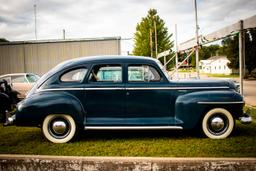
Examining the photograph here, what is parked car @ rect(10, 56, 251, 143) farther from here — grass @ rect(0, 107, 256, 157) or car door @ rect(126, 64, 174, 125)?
grass @ rect(0, 107, 256, 157)

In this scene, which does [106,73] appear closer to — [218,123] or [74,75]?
[74,75]

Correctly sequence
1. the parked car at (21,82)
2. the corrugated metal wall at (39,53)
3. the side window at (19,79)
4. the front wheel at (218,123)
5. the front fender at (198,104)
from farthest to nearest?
the corrugated metal wall at (39,53) < the side window at (19,79) < the parked car at (21,82) < the front wheel at (218,123) < the front fender at (198,104)

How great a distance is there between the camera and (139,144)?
232 inches

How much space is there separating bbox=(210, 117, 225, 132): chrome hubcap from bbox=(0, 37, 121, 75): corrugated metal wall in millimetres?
17143

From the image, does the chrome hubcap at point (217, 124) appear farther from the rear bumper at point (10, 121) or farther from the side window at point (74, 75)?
the rear bumper at point (10, 121)

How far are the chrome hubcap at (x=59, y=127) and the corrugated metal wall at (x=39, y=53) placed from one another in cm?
1667

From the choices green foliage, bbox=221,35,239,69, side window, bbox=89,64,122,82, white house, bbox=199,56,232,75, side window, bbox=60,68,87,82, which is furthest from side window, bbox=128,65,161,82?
white house, bbox=199,56,232,75

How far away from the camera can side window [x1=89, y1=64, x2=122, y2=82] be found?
6.26 meters

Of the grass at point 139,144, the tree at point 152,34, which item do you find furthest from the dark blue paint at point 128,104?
the tree at point 152,34

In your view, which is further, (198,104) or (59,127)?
(59,127)

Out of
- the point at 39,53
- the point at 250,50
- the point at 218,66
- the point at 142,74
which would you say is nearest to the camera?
the point at 142,74

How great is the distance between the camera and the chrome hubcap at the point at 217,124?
20.1 feet

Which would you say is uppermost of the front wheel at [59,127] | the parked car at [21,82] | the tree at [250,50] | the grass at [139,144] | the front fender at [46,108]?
the tree at [250,50]

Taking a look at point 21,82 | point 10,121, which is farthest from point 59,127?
point 21,82
